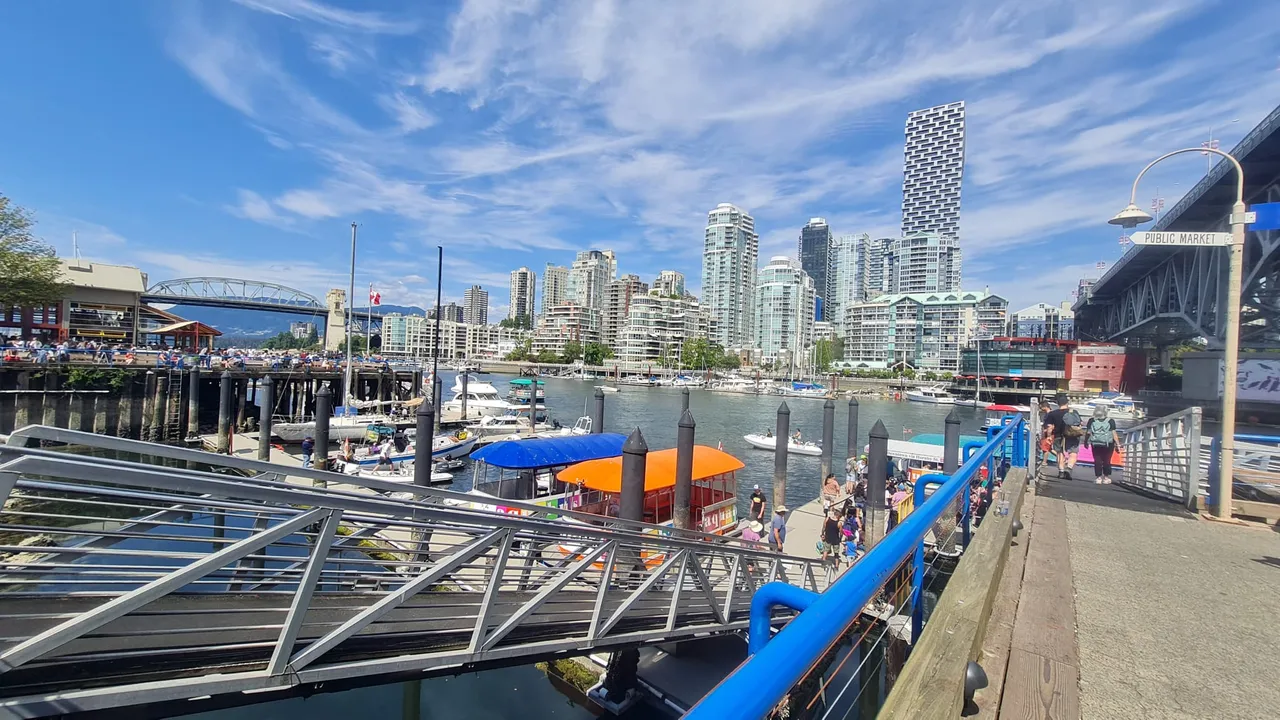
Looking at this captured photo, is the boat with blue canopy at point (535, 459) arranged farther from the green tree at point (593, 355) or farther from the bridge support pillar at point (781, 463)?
the green tree at point (593, 355)

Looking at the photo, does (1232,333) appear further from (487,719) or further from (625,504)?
(487,719)

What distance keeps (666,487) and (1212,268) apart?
50627mm

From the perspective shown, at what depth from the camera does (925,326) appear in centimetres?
15200

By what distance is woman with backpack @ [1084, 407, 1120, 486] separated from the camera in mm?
10648

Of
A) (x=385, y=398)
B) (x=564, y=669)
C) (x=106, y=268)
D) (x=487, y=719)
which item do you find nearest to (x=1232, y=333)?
(x=564, y=669)

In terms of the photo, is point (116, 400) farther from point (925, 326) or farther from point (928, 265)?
point (928, 265)

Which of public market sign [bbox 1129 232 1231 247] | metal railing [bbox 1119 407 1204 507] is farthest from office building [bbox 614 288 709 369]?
public market sign [bbox 1129 232 1231 247]

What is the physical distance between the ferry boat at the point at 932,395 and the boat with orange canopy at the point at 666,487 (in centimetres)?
9673

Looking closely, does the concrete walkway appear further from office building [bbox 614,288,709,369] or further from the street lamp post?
office building [bbox 614,288,709,369]

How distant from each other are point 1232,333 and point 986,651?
9.74 m

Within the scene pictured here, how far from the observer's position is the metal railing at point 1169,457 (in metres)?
8.11

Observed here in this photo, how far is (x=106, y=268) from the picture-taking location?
50.4 metres

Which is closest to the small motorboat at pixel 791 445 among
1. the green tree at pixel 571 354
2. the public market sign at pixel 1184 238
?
the public market sign at pixel 1184 238

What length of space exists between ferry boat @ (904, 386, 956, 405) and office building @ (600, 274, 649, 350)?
83264mm
